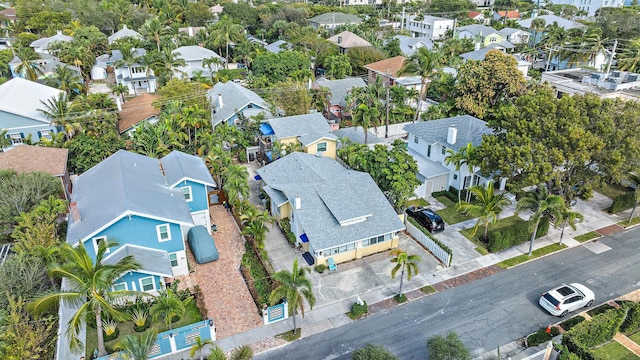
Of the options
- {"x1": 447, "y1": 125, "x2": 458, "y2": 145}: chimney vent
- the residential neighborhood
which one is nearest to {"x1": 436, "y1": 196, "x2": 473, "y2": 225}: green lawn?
the residential neighborhood

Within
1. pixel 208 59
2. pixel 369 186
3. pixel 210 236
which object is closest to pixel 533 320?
pixel 369 186

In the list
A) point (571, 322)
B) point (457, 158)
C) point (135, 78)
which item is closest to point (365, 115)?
point (457, 158)

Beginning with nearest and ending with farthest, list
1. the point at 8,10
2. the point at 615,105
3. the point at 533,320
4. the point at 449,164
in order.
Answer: the point at 533,320 → the point at 615,105 → the point at 449,164 → the point at 8,10

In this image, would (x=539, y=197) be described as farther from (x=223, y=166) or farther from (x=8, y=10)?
(x=8, y=10)

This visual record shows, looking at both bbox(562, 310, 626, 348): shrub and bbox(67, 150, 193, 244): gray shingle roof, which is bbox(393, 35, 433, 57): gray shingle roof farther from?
bbox(562, 310, 626, 348): shrub

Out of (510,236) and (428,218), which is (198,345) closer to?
(428,218)

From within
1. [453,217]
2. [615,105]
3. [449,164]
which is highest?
[615,105]
